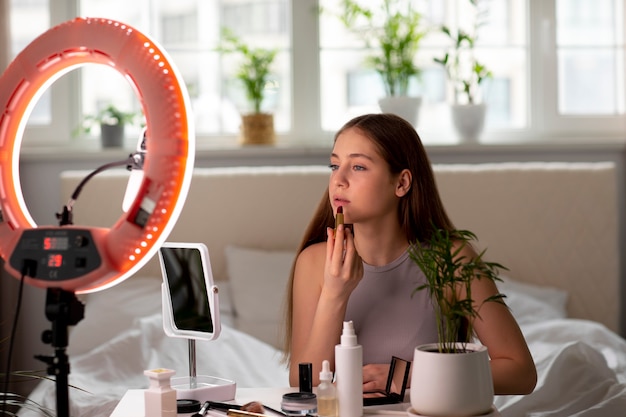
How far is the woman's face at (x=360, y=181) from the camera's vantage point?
1.92 m

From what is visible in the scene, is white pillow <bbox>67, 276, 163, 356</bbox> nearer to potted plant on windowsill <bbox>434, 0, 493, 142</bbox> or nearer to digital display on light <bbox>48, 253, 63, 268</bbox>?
potted plant on windowsill <bbox>434, 0, 493, 142</bbox>

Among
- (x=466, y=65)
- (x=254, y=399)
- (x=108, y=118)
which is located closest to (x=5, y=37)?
(x=108, y=118)

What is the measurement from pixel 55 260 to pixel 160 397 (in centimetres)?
34

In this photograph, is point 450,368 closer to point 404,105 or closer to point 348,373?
point 348,373

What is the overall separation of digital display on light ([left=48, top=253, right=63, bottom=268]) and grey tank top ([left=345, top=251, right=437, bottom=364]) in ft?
2.73

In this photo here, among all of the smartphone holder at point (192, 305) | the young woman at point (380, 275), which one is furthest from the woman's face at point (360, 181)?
the smartphone holder at point (192, 305)

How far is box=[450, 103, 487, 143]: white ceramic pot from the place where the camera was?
155 inches

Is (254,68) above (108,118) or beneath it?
above

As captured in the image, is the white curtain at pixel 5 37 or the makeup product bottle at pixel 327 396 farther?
the white curtain at pixel 5 37

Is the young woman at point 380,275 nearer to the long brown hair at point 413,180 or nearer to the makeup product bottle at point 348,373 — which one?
the long brown hair at point 413,180

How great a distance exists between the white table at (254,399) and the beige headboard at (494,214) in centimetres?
208

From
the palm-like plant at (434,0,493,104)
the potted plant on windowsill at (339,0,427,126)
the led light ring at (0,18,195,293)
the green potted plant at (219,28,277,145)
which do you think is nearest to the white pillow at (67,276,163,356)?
the green potted plant at (219,28,277,145)

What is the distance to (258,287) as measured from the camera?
3557mm

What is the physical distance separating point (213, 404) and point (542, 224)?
2.49 m
